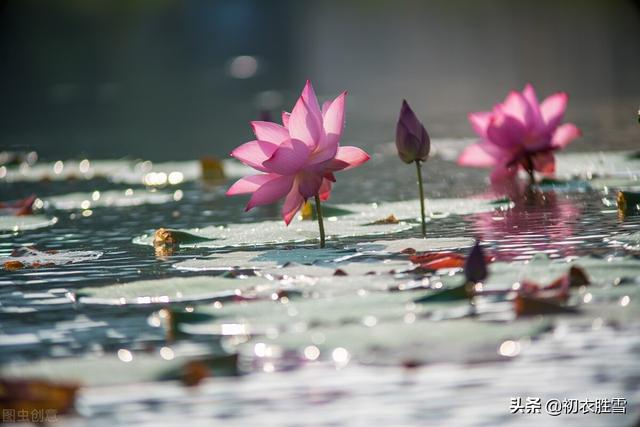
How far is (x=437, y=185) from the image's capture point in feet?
15.3

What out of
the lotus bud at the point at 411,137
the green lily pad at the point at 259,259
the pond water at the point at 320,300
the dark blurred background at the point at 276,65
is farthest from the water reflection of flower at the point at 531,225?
the dark blurred background at the point at 276,65

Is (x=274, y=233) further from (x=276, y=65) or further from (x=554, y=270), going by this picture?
(x=276, y=65)

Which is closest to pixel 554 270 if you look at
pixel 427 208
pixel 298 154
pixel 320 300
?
pixel 320 300

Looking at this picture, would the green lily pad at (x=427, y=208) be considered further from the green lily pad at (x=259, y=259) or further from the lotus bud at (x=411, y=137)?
the green lily pad at (x=259, y=259)

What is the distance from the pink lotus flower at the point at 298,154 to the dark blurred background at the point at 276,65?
3.31 metres

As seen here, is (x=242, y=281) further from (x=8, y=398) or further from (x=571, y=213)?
(x=571, y=213)

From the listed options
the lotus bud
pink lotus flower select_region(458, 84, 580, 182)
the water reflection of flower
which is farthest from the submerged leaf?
pink lotus flower select_region(458, 84, 580, 182)

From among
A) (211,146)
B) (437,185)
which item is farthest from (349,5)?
(437,185)

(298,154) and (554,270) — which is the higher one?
(298,154)

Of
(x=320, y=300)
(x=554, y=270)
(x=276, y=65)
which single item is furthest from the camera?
(x=276, y=65)

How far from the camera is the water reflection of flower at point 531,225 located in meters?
2.55

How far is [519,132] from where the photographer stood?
12.6ft

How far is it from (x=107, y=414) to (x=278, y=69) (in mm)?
22153

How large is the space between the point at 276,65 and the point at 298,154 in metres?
21.8
